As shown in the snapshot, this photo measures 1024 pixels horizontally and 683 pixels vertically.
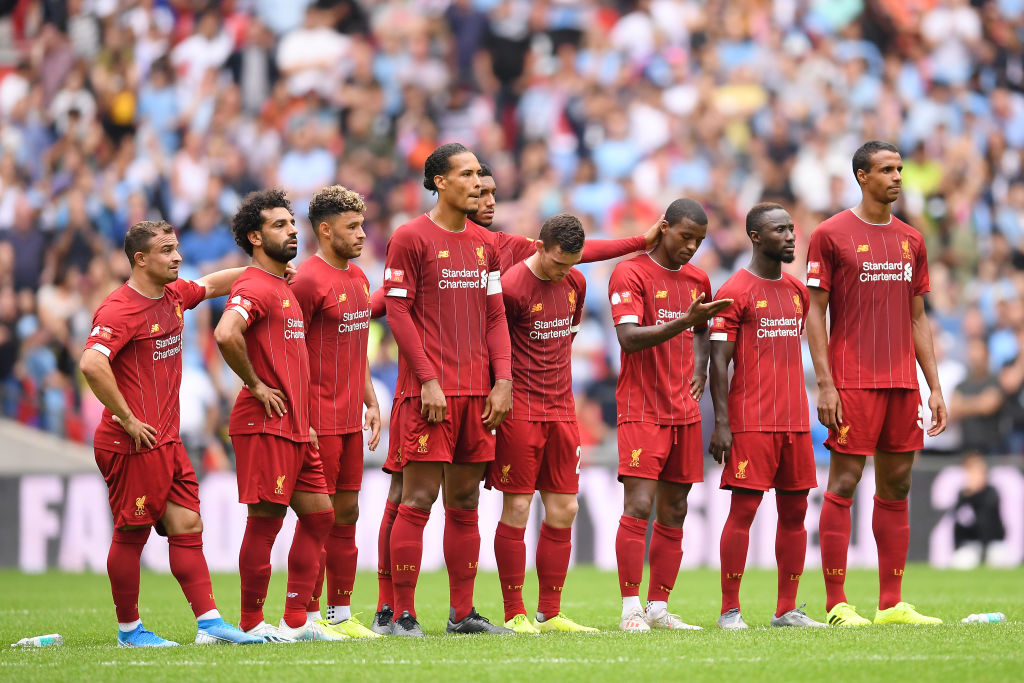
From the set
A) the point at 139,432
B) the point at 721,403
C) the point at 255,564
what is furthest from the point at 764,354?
the point at 139,432

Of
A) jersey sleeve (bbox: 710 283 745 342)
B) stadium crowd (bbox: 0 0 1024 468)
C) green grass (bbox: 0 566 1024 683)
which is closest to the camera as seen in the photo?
green grass (bbox: 0 566 1024 683)

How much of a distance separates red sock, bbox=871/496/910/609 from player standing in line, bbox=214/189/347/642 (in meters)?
3.33

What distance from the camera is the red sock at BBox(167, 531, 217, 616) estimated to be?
7.64m

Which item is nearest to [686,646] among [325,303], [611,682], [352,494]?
[611,682]

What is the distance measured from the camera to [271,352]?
7789 mm

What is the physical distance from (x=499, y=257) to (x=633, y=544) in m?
1.93

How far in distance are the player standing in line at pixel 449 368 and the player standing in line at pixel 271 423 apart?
50 centimetres

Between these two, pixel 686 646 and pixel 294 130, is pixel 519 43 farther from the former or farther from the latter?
pixel 686 646

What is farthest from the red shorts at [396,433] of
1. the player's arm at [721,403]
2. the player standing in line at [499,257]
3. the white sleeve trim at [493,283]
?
the player's arm at [721,403]

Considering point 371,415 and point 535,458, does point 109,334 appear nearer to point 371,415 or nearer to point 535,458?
point 371,415

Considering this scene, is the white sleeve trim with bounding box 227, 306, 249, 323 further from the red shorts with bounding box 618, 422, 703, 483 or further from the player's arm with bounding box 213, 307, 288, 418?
the red shorts with bounding box 618, 422, 703, 483

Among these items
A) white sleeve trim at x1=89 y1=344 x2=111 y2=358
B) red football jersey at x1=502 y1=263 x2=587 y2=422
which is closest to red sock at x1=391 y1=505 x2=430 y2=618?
red football jersey at x1=502 y1=263 x2=587 y2=422

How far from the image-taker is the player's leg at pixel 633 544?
325 inches

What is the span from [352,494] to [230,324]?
150cm
